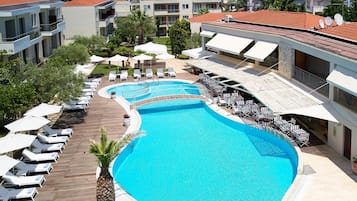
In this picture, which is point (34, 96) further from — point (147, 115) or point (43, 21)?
point (43, 21)

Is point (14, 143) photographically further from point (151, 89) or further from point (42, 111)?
point (151, 89)

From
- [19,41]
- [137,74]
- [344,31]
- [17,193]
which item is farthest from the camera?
[137,74]

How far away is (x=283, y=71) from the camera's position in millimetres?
33688

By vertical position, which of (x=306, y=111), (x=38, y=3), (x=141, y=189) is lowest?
(x=141, y=189)

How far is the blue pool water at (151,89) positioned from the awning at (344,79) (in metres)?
17.2

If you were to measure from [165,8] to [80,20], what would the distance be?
115ft

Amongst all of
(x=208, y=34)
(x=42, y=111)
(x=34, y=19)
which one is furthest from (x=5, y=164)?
(x=208, y=34)

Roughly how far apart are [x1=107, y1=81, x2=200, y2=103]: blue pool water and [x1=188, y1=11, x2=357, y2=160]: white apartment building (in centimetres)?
274

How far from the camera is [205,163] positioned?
2502 cm

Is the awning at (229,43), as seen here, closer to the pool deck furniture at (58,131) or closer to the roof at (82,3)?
the pool deck furniture at (58,131)

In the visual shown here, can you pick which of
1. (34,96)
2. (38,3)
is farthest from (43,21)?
(34,96)

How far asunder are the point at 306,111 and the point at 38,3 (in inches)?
1398

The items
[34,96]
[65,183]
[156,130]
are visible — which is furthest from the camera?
[156,130]

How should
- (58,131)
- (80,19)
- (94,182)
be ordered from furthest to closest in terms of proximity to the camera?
(80,19), (58,131), (94,182)
